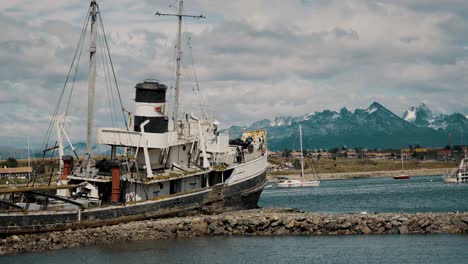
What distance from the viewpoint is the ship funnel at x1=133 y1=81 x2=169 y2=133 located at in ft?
150

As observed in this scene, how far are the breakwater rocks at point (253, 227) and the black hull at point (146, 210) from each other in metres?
0.50

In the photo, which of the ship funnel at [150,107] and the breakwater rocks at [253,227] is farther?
the ship funnel at [150,107]

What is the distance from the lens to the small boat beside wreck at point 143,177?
40.5 metres

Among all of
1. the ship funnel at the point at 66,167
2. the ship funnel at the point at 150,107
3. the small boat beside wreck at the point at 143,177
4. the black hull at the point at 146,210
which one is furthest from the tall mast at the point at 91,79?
the black hull at the point at 146,210

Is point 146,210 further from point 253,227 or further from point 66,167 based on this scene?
point 253,227

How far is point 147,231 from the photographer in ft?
137

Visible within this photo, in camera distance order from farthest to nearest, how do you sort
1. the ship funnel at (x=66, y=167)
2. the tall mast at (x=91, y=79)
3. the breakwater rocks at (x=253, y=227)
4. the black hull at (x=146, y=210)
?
the ship funnel at (x=66, y=167) → the tall mast at (x=91, y=79) → the breakwater rocks at (x=253, y=227) → the black hull at (x=146, y=210)

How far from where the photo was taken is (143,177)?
43.8 m

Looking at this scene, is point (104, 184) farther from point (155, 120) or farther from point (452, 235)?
point (452, 235)

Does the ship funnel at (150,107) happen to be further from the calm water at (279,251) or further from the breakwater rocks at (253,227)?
the calm water at (279,251)

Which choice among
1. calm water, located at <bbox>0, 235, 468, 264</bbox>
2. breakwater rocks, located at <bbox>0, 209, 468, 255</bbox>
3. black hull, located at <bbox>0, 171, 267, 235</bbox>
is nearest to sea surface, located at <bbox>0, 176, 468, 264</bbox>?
calm water, located at <bbox>0, 235, 468, 264</bbox>

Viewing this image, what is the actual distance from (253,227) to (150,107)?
32.8 ft

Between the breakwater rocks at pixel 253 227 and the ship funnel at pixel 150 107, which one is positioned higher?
the ship funnel at pixel 150 107

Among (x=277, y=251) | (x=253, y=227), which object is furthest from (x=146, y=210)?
(x=277, y=251)
